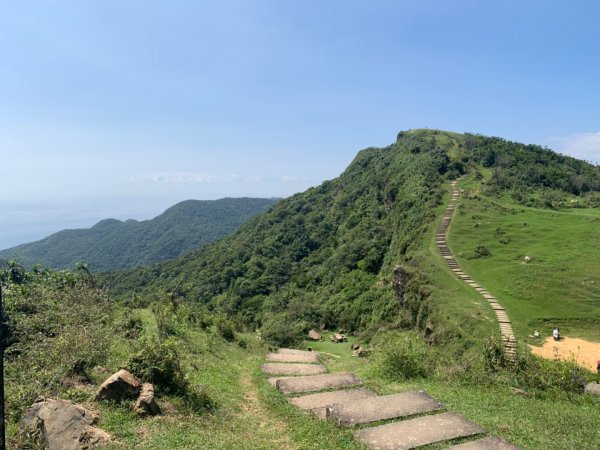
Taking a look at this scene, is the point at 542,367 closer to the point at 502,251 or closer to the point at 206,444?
the point at 206,444

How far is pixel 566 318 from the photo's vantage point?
2259cm

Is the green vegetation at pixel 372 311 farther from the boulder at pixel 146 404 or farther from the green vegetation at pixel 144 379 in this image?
the boulder at pixel 146 404

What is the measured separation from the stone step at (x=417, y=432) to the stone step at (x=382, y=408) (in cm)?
44

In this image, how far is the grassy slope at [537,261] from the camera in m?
22.9

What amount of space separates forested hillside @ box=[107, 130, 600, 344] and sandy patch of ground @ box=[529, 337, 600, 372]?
612 cm

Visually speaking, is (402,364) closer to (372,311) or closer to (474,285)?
(474,285)

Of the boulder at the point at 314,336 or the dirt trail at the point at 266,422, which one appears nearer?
the dirt trail at the point at 266,422

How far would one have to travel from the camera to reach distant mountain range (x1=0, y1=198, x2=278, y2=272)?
14162 cm

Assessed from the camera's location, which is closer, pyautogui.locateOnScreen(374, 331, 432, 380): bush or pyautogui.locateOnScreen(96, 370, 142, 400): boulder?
pyautogui.locateOnScreen(96, 370, 142, 400): boulder

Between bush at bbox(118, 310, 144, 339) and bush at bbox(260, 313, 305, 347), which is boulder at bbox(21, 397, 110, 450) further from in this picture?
bush at bbox(260, 313, 305, 347)

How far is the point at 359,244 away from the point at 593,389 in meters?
43.9

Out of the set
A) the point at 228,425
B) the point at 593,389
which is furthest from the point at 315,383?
the point at 593,389

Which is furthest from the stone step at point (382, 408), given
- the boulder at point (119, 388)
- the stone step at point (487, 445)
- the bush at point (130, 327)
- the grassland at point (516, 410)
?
the bush at point (130, 327)

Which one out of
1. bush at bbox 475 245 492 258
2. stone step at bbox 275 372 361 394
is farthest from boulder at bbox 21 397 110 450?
bush at bbox 475 245 492 258
